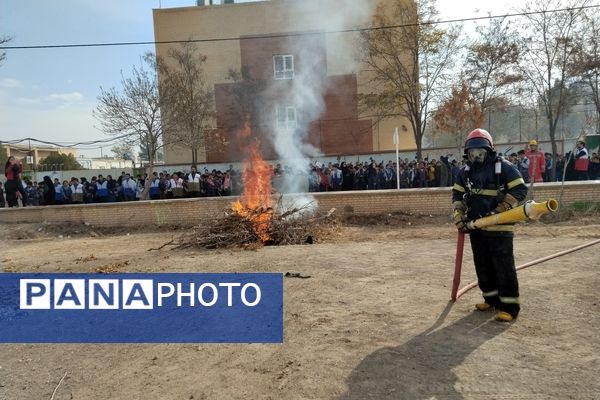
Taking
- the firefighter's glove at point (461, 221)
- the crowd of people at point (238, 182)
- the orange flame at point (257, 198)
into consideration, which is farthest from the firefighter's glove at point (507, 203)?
the crowd of people at point (238, 182)

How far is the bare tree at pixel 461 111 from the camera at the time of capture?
19.9 meters

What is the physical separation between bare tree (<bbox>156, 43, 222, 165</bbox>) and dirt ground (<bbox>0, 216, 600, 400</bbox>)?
1534 centimetres

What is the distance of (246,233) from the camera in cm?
936

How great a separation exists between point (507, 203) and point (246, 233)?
584cm

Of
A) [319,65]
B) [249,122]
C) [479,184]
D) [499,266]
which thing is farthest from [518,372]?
[249,122]

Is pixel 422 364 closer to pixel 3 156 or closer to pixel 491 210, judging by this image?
pixel 491 210

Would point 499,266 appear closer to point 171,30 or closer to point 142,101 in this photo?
point 142,101

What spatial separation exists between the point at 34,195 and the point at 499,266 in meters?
19.9

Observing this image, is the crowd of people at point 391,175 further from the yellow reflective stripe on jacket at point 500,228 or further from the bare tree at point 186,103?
the yellow reflective stripe on jacket at point 500,228

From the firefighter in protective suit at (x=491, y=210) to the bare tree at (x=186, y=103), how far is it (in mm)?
17111

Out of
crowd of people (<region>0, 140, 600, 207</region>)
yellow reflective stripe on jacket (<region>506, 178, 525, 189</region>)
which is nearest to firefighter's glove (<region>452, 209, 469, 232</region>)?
yellow reflective stripe on jacket (<region>506, 178, 525, 189</region>)

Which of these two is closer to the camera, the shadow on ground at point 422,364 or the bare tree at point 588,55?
the shadow on ground at point 422,364

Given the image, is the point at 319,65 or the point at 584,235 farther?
the point at 319,65

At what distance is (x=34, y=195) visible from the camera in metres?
19.4
